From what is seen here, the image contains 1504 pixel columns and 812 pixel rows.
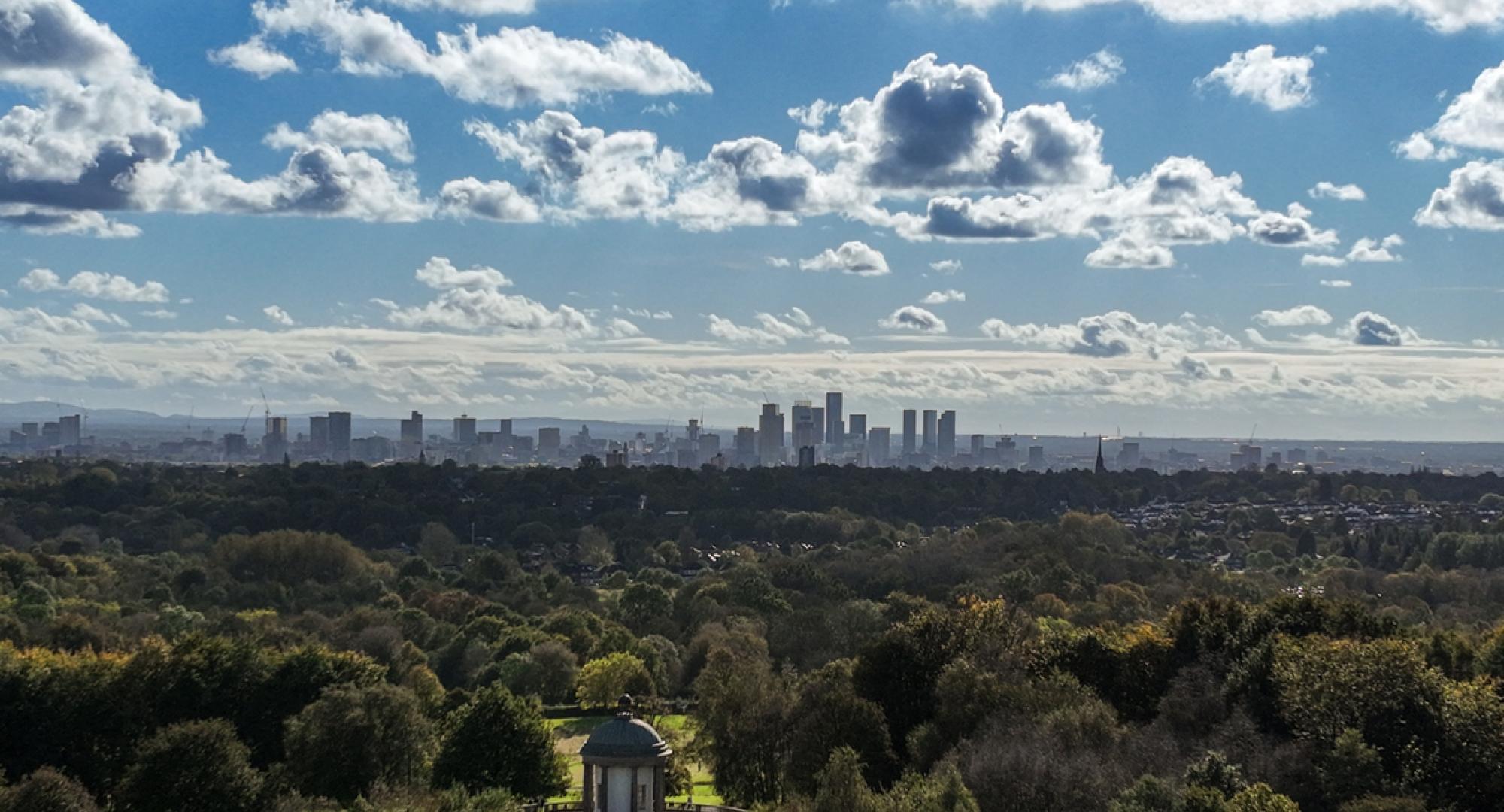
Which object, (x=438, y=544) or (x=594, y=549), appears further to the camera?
(x=594, y=549)

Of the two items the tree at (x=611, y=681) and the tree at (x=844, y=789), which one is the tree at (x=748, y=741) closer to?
the tree at (x=844, y=789)

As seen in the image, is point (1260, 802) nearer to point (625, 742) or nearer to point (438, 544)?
point (625, 742)

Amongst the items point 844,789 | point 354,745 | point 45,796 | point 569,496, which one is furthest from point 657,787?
point 569,496

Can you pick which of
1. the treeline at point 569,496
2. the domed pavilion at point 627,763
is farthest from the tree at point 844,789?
the treeline at point 569,496

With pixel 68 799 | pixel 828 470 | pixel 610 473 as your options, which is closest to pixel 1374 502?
pixel 828 470

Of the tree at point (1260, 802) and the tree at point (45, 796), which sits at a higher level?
the tree at point (1260, 802)

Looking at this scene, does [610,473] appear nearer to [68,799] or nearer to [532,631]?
[532,631]
